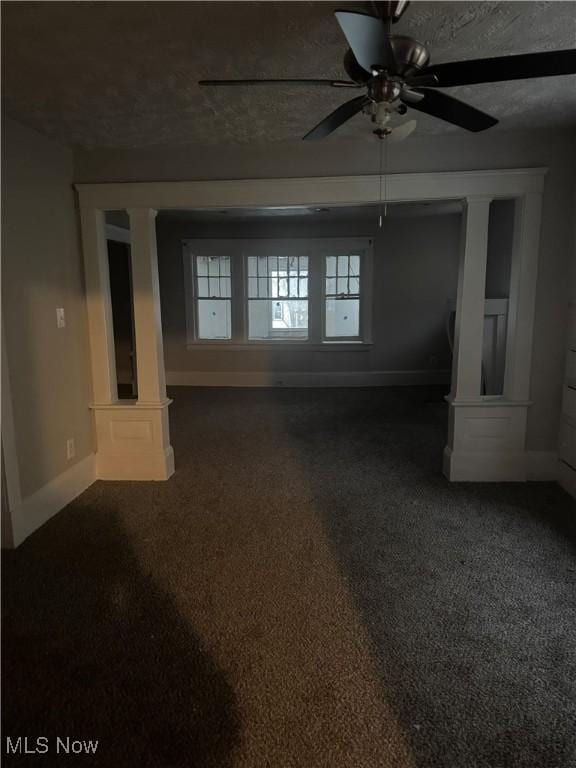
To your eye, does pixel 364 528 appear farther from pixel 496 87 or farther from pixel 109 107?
pixel 109 107

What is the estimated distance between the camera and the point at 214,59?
1.98 m

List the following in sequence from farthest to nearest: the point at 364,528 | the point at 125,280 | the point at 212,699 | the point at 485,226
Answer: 1. the point at 125,280
2. the point at 485,226
3. the point at 364,528
4. the point at 212,699

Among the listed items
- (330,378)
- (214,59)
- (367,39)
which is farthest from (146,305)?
(330,378)

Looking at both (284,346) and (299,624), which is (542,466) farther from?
(284,346)

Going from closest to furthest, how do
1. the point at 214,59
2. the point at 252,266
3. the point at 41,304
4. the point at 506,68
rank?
the point at 506,68, the point at 214,59, the point at 41,304, the point at 252,266

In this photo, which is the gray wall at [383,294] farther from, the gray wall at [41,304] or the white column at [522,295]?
the gray wall at [41,304]

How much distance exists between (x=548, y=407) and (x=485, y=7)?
2533 mm

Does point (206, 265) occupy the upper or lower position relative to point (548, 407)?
upper

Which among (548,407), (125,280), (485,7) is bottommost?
(548,407)

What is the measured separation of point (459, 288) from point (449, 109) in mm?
1575

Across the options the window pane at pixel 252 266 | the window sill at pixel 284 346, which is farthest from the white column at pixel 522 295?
the window pane at pixel 252 266

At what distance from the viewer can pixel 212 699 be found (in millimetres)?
1578

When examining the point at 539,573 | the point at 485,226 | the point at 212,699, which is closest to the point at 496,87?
the point at 485,226

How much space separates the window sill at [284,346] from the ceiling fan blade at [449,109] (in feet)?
15.5
